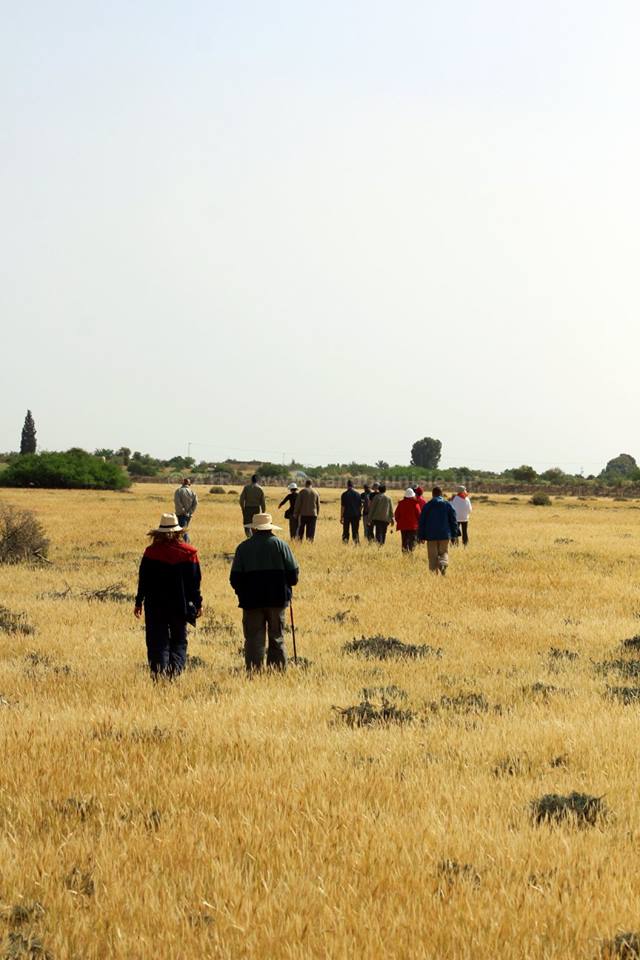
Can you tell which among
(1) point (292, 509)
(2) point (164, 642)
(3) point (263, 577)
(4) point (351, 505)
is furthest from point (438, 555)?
(2) point (164, 642)

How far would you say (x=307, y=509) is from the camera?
93.1ft

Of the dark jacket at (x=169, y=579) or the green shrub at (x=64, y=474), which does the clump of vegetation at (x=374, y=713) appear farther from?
the green shrub at (x=64, y=474)

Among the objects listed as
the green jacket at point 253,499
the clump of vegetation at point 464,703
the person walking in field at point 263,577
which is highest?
the green jacket at point 253,499

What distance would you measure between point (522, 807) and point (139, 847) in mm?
2350

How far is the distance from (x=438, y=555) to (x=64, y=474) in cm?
6734

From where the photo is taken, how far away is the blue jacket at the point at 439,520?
2053 cm

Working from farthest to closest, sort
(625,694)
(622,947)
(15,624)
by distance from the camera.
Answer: (15,624), (625,694), (622,947)

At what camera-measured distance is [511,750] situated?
7.95 meters

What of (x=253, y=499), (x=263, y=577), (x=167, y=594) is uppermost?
(x=253, y=499)

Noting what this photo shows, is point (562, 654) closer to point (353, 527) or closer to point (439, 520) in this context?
point (439, 520)

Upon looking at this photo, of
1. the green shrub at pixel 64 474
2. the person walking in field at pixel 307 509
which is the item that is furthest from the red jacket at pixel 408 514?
the green shrub at pixel 64 474

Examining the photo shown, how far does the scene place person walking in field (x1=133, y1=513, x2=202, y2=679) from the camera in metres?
10.9

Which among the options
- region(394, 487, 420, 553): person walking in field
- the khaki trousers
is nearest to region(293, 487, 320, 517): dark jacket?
region(394, 487, 420, 553): person walking in field

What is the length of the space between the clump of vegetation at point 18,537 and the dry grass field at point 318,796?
32.5 ft
